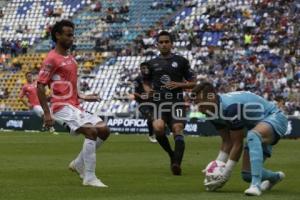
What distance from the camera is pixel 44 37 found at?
4991cm

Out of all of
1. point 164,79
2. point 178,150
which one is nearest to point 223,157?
point 178,150

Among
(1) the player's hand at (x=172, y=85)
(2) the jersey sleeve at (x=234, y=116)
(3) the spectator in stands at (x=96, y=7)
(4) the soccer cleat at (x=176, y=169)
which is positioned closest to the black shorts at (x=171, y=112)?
(1) the player's hand at (x=172, y=85)

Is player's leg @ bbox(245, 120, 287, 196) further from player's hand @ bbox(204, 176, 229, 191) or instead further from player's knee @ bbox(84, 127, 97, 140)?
player's knee @ bbox(84, 127, 97, 140)

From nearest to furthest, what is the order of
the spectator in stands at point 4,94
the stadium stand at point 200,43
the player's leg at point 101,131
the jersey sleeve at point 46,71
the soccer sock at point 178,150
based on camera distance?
the jersey sleeve at point 46,71
the player's leg at point 101,131
the soccer sock at point 178,150
the stadium stand at point 200,43
the spectator in stands at point 4,94

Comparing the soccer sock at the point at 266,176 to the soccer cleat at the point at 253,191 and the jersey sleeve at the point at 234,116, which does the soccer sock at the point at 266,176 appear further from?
the soccer cleat at the point at 253,191

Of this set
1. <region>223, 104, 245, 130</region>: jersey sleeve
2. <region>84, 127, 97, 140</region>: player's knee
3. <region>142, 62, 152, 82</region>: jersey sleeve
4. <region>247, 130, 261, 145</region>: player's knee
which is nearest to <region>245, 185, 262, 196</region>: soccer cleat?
<region>247, 130, 261, 145</region>: player's knee

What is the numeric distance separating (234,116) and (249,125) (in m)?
0.28

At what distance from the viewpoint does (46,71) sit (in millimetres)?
11867

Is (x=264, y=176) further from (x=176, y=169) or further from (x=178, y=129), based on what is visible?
(x=178, y=129)

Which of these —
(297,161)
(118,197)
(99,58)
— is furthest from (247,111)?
(99,58)

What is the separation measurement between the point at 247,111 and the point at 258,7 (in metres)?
32.7

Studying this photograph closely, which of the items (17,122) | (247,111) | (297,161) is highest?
(247,111)

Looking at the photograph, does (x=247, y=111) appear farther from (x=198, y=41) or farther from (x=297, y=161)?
(x=198, y=41)

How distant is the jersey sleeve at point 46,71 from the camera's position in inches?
466
